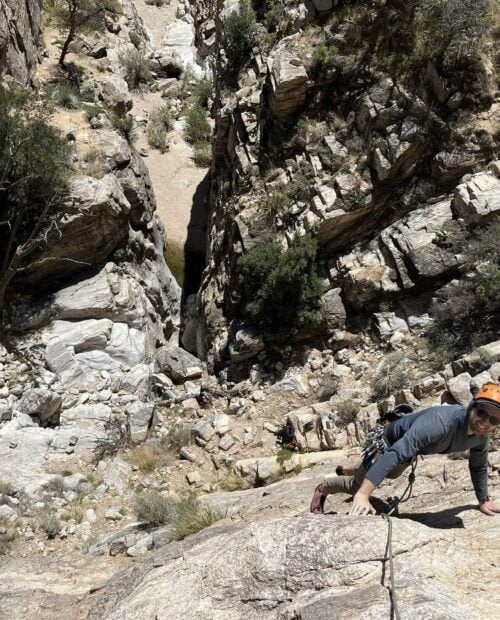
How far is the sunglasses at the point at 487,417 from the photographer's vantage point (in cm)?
299

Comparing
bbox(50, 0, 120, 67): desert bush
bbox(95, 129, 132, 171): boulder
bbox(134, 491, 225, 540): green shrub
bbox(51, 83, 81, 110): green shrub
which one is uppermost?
bbox(50, 0, 120, 67): desert bush

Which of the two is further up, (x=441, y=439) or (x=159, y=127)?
(x=159, y=127)

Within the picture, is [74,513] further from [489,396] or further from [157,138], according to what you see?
[157,138]

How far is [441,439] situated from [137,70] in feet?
78.1

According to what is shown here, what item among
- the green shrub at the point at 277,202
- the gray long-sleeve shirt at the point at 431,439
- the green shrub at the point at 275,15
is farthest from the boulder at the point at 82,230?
the gray long-sleeve shirt at the point at 431,439

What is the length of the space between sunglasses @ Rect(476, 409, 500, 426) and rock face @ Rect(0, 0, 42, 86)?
15.2m

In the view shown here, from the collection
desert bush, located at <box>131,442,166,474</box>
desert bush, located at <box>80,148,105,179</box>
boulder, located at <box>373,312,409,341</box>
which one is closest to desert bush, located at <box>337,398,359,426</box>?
boulder, located at <box>373,312,409,341</box>

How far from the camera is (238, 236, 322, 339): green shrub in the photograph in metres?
10.3

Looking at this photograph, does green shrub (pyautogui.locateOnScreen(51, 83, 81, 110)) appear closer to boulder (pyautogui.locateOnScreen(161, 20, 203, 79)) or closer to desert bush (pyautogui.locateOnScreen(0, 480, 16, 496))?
boulder (pyautogui.locateOnScreen(161, 20, 203, 79))

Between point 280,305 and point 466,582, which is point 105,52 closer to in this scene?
point 280,305

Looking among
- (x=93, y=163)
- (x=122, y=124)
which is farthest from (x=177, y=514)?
(x=122, y=124)

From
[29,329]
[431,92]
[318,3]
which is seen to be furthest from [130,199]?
[431,92]

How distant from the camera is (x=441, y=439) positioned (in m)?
3.21

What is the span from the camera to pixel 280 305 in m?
10.6
